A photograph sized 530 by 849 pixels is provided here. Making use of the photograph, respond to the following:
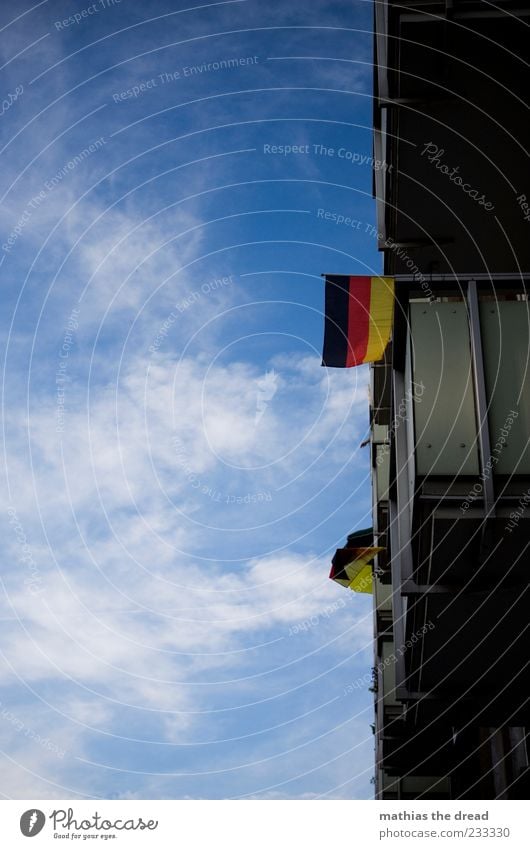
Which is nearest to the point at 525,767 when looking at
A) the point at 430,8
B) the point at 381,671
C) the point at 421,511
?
the point at 381,671

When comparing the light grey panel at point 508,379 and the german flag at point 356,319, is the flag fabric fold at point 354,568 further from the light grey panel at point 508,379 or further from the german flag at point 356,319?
the light grey panel at point 508,379

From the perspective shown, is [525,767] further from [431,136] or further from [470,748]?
[431,136]

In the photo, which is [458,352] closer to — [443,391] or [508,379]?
[443,391]

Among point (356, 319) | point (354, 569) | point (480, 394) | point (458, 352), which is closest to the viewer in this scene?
point (480, 394)

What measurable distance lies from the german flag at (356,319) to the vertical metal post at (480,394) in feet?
7.00

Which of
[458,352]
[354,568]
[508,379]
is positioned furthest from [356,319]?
[354,568]

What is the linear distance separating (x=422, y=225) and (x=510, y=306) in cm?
331

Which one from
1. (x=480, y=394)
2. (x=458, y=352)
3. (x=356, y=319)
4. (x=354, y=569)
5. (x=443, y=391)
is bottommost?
(x=480, y=394)

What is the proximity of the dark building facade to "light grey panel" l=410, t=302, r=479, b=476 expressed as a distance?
17 millimetres

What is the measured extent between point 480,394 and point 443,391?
52 cm

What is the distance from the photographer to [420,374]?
9977 mm

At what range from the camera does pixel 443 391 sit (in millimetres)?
9789

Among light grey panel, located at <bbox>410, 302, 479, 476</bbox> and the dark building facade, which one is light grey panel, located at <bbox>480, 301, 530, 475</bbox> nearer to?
the dark building facade
